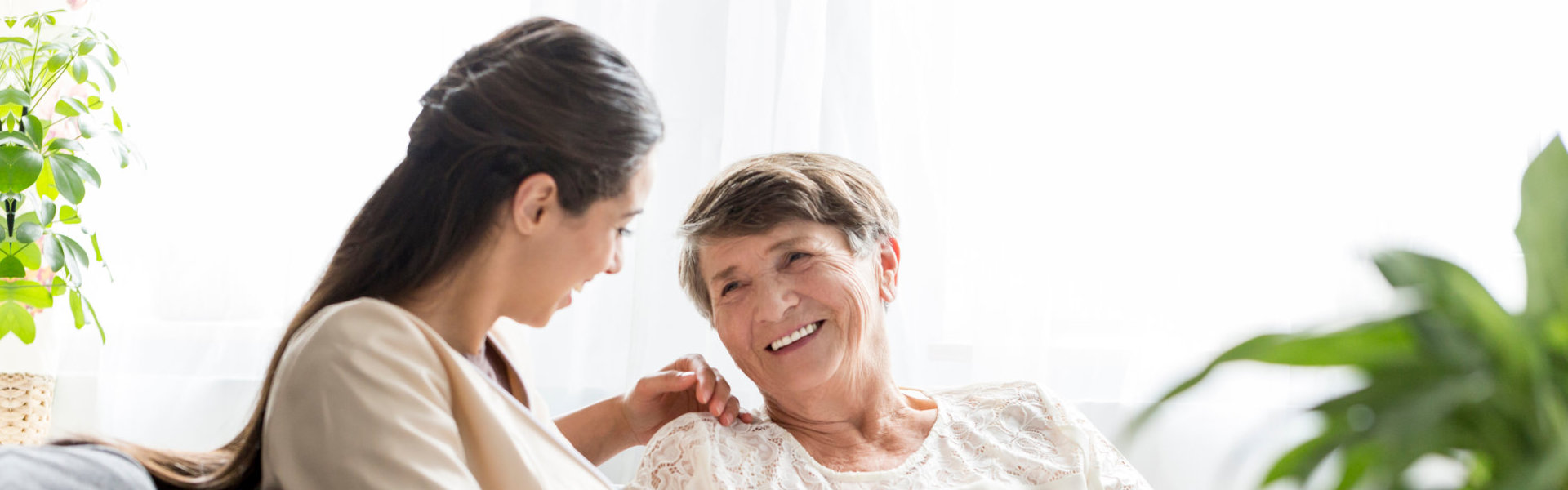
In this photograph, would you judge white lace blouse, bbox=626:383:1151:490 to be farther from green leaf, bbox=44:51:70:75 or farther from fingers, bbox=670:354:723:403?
green leaf, bbox=44:51:70:75

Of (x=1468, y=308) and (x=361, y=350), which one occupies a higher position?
(x=1468, y=308)

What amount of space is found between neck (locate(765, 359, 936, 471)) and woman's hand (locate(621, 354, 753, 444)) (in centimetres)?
8

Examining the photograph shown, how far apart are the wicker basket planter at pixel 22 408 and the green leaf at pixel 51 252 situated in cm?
27

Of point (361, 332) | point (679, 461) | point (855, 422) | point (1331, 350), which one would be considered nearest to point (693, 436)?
point (679, 461)

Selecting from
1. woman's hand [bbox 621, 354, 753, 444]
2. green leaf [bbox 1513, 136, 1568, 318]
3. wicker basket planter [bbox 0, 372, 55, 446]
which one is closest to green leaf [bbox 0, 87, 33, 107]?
wicker basket planter [bbox 0, 372, 55, 446]

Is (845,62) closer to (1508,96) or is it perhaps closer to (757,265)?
(757,265)

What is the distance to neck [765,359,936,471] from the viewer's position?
159 cm

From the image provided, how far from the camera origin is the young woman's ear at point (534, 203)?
1006 mm

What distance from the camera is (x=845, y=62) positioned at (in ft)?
7.66

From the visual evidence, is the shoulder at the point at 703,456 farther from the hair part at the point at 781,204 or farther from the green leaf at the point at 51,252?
the green leaf at the point at 51,252

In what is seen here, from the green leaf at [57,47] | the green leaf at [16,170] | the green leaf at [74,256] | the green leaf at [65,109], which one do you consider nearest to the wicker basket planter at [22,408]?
the green leaf at [74,256]

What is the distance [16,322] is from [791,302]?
1586 mm

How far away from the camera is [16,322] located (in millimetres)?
2107

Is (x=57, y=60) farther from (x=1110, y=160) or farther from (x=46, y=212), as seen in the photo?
(x=1110, y=160)
